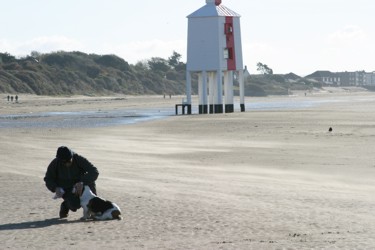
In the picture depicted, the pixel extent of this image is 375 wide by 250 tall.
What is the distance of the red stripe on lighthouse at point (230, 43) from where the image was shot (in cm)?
5572

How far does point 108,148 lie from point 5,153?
3.37 metres

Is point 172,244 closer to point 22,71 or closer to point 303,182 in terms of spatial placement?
point 303,182

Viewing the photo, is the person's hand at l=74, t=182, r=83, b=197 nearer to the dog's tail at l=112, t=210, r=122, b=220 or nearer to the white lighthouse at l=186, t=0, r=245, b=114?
the dog's tail at l=112, t=210, r=122, b=220

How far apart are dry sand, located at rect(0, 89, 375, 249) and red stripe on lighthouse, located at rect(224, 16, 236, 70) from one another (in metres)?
27.1

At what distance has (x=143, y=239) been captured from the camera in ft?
33.9

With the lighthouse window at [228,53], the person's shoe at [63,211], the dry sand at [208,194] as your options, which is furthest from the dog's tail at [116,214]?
the lighthouse window at [228,53]

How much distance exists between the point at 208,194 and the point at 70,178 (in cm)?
305

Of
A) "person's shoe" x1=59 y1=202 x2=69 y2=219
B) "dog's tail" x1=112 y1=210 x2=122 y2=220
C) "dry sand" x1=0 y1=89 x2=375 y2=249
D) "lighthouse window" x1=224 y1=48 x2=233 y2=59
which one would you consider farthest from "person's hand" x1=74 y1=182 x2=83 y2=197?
"lighthouse window" x1=224 y1=48 x2=233 y2=59

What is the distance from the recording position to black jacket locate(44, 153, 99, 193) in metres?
12.1

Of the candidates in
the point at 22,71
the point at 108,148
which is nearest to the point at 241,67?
the point at 108,148

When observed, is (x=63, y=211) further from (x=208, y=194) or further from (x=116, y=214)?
(x=208, y=194)

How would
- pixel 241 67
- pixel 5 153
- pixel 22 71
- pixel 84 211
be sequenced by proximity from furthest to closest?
pixel 22 71, pixel 241 67, pixel 5 153, pixel 84 211

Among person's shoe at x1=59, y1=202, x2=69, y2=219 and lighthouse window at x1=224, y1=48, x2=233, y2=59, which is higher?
lighthouse window at x1=224, y1=48, x2=233, y2=59

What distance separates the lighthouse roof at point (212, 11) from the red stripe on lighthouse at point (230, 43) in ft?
1.71
